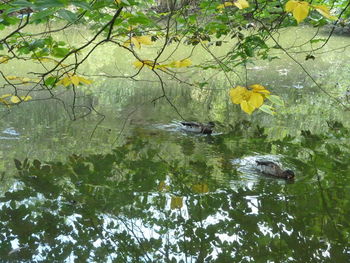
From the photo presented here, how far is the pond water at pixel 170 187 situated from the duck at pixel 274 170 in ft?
0.20

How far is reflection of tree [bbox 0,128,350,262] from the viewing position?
8.53ft

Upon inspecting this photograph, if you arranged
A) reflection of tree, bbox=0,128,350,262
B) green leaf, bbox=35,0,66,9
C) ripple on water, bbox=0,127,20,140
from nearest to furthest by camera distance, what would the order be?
green leaf, bbox=35,0,66,9 < reflection of tree, bbox=0,128,350,262 < ripple on water, bbox=0,127,20,140

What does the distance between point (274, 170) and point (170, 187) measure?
0.89 metres

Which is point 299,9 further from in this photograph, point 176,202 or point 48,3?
point 176,202

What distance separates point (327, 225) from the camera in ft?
9.70

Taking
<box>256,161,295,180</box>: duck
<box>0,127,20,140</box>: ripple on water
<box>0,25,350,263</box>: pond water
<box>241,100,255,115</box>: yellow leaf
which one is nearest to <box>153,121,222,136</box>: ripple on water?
<box>0,25,350,263</box>: pond water

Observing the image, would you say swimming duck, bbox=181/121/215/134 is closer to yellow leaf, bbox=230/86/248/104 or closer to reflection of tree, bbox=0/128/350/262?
reflection of tree, bbox=0/128/350/262

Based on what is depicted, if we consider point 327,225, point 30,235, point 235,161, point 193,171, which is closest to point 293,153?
point 235,161

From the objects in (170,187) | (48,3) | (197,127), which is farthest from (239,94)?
(197,127)

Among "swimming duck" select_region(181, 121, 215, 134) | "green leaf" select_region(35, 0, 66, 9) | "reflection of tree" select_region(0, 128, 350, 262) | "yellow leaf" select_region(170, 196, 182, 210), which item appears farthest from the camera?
"swimming duck" select_region(181, 121, 215, 134)

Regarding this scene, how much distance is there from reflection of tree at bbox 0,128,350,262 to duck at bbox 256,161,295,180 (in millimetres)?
86

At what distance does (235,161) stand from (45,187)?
172 centimetres

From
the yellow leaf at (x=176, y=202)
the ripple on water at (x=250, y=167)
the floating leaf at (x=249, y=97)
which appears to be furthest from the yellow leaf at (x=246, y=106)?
the ripple on water at (x=250, y=167)

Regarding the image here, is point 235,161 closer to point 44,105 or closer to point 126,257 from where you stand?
point 126,257
